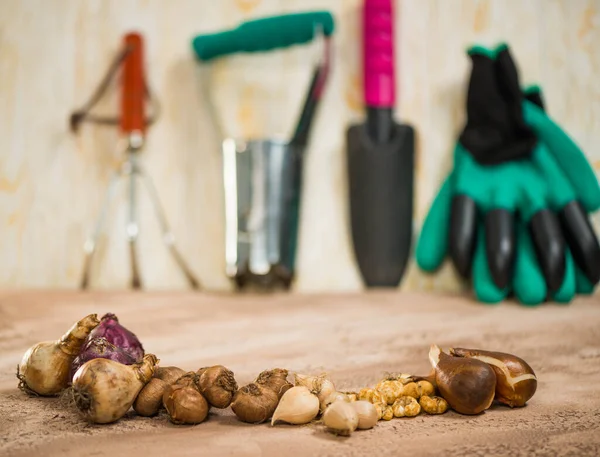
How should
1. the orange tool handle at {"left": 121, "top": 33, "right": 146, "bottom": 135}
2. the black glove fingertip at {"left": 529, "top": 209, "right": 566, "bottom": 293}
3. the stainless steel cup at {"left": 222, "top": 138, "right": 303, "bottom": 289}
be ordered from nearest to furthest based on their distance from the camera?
the black glove fingertip at {"left": 529, "top": 209, "right": 566, "bottom": 293}
the stainless steel cup at {"left": 222, "top": 138, "right": 303, "bottom": 289}
the orange tool handle at {"left": 121, "top": 33, "right": 146, "bottom": 135}

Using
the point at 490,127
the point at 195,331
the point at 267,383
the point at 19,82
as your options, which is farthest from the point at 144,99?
the point at 267,383

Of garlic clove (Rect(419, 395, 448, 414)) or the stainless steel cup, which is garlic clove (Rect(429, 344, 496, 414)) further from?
the stainless steel cup

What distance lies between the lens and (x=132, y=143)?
50.9 inches

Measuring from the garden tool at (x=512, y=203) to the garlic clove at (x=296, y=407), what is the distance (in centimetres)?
66

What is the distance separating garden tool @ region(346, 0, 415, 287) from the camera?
1204 millimetres

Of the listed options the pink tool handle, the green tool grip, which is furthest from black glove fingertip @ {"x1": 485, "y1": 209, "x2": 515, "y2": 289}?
the green tool grip

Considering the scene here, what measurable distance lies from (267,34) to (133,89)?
335mm

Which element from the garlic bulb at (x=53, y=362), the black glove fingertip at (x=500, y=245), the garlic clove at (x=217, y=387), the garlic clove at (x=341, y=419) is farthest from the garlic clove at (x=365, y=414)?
the black glove fingertip at (x=500, y=245)

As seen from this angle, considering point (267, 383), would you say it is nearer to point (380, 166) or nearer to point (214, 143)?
point (380, 166)

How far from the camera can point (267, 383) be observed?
506 millimetres

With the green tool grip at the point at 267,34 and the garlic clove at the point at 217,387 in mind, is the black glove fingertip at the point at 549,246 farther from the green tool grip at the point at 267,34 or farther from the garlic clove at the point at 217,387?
the garlic clove at the point at 217,387

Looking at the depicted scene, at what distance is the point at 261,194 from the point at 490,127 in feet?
1.60

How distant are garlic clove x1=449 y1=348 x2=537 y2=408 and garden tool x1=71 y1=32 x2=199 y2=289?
0.88 meters

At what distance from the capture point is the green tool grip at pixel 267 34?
119 cm
